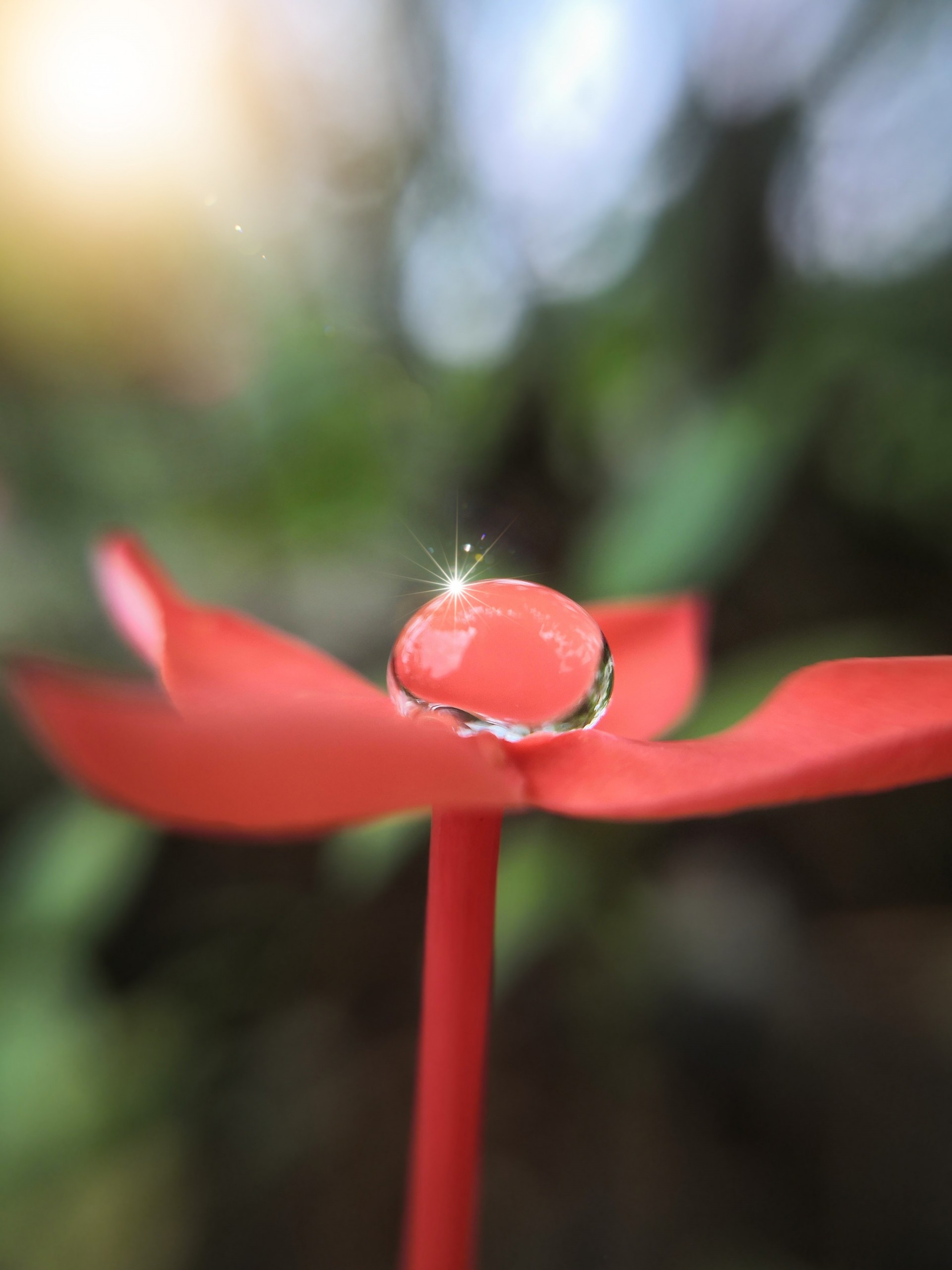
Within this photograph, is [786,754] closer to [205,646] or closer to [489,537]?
[205,646]

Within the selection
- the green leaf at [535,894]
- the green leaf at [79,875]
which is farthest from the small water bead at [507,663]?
the green leaf at [79,875]

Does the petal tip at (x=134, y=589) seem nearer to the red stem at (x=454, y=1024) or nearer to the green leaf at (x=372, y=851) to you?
the red stem at (x=454, y=1024)

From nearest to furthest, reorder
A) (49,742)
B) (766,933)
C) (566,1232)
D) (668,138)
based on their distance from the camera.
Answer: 1. (49,742)
2. (566,1232)
3. (766,933)
4. (668,138)

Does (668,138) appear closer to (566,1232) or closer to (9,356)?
(9,356)

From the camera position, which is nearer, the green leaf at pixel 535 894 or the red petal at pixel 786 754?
the red petal at pixel 786 754

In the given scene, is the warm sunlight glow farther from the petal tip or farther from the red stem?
the red stem

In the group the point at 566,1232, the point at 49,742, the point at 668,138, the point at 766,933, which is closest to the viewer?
the point at 49,742

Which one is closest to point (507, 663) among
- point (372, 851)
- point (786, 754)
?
point (786, 754)

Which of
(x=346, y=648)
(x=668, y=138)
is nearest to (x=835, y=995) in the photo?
(x=346, y=648)
